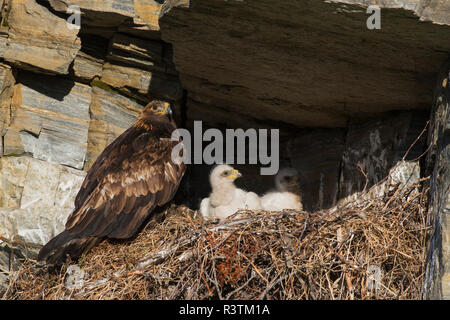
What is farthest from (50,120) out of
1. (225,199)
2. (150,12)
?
(225,199)

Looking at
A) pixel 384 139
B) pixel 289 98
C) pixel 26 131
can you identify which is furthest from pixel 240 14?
pixel 26 131

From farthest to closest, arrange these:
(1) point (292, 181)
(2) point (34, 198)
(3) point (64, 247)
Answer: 1. (1) point (292, 181)
2. (2) point (34, 198)
3. (3) point (64, 247)

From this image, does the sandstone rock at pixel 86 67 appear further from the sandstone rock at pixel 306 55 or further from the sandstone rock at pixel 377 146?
the sandstone rock at pixel 377 146

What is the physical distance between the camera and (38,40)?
6887mm

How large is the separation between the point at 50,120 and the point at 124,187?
1.31 m

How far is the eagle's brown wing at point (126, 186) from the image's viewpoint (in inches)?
245

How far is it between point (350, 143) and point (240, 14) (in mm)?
2664

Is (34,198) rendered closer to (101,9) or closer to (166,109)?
(166,109)

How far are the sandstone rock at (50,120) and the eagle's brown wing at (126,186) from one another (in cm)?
53

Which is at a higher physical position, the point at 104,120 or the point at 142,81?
the point at 142,81

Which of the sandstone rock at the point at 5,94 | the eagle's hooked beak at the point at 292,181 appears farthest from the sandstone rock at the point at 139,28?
the eagle's hooked beak at the point at 292,181

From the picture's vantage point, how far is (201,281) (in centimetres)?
538

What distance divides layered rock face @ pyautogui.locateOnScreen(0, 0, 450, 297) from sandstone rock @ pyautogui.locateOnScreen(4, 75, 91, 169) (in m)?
0.01

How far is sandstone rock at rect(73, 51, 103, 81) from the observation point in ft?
23.9
